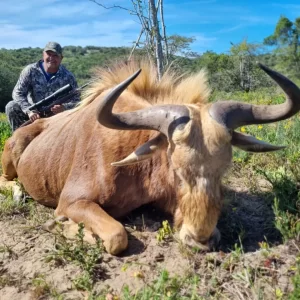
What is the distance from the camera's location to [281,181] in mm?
4629

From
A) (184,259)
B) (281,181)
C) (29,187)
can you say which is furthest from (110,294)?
(29,187)

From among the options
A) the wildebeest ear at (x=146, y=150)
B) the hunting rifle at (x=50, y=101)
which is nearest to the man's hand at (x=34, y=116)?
the hunting rifle at (x=50, y=101)

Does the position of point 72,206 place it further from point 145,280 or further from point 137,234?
point 145,280

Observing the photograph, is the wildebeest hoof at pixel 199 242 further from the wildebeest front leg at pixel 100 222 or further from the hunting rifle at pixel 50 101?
the hunting rifle at pixel 50 101

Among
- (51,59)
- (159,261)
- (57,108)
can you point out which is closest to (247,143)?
(159,261)

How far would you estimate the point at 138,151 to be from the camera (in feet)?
13.3

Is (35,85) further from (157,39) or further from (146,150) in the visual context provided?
(146,150)

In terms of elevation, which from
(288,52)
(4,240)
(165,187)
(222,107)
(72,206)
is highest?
(288,52)

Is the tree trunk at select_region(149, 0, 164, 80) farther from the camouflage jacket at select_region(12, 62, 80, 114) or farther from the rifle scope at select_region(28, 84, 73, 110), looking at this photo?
the rifle scope at select_region(28, 84, 73, 110)

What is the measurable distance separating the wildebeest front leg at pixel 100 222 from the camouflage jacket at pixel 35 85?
126 inches

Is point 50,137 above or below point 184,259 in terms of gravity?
above

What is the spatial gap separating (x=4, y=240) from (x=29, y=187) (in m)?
1.44

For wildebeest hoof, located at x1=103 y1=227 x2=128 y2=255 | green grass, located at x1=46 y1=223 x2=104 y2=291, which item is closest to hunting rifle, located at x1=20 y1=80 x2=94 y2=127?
green grass, located at x1=46 y1=223 x2=104 y2=291

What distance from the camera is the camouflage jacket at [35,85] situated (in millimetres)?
7457
